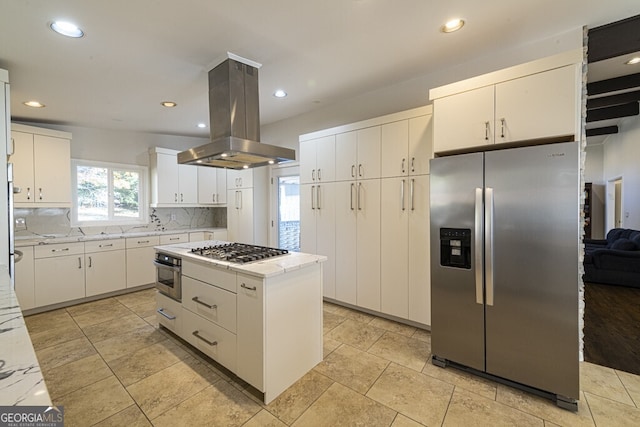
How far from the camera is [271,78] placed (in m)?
2.97

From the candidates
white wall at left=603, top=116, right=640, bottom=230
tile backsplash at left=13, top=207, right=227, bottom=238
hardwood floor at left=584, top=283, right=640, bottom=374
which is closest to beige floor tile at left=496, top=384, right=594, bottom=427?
hardwood floor at left=584, top=283, right=640, bottom=374

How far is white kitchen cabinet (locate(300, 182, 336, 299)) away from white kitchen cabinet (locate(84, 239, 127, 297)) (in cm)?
280

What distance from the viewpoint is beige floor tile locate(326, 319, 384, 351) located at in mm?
2680

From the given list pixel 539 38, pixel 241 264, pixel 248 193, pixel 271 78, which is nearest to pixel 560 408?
pixel 241 264

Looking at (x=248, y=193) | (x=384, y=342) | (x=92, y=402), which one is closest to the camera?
(x=92, y=402)

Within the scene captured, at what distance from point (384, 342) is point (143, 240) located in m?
3.95

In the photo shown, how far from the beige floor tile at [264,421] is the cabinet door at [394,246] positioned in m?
1.73

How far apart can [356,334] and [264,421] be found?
1.34m

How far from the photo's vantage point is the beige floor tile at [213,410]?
173cm

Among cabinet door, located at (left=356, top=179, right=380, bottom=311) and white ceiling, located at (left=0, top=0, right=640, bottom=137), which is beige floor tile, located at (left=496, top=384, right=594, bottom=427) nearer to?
cabinet door, located at (left=356, top=179, right=380, bottom=311)

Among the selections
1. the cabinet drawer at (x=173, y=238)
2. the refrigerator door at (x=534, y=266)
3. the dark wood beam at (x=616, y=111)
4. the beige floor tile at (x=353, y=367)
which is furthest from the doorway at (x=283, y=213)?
the dark wood beam at (x=616, y=111)

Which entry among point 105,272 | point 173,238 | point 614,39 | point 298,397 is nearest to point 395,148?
point 614,39

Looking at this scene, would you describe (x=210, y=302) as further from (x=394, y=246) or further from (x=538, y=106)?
(x=538, y=106)

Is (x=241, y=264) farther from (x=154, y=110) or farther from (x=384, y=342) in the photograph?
(x=154, y=110)
